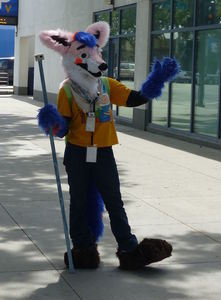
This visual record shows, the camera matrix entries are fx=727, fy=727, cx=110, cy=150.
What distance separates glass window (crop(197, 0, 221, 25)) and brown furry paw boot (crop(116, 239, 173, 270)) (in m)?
8.50

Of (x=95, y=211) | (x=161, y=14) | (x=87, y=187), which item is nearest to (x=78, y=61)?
(x=87, y=187)

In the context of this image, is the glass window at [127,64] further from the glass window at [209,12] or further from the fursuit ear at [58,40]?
the fursuit ear at [58,40]

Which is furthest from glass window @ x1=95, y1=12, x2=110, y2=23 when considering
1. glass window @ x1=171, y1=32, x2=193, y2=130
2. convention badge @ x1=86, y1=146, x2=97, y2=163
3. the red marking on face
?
convention badge @ x1=86, y1=146, x2=97, y2=163

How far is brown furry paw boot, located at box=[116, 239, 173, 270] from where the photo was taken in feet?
17.8

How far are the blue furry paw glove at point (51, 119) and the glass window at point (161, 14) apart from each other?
10.6 meters

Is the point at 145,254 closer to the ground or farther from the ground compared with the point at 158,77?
closer to the ground

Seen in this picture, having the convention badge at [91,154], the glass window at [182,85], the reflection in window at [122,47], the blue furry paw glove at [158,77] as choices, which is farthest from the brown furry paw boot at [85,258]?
the reflection in window at [122,47]

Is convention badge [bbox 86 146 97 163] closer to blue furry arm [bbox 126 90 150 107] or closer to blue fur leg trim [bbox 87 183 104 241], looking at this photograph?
blue fur leg trim [bbox 87 183 104 241]

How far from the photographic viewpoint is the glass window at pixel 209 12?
525 inches

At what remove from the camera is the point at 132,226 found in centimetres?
701

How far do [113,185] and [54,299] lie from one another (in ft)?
3.54

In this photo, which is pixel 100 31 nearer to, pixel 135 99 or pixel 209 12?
pixel 135 99

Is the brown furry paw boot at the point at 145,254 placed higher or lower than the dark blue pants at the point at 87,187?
lower

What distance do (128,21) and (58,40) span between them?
12590mm
